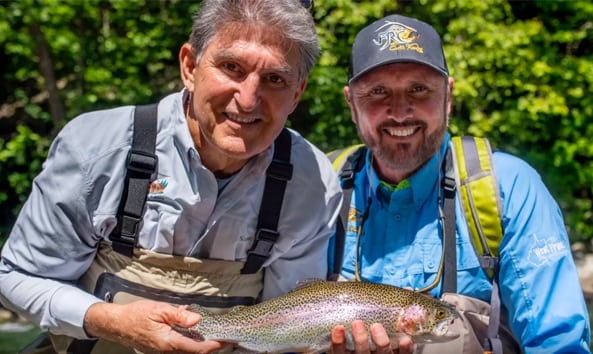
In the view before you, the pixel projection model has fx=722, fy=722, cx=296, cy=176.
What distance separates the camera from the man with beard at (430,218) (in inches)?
121

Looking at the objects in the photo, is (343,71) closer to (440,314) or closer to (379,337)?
(440,314)

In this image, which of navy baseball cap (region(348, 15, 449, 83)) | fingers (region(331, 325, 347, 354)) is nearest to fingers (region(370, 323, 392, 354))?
fingers (region(331, 325, 347, 354))

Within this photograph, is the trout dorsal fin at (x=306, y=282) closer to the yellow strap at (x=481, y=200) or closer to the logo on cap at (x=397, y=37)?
the yellow strap at (x=481, y=200)

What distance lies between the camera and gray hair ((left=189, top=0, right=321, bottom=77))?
2680 millimetres

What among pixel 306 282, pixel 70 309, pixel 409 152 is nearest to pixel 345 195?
pixel 409 152

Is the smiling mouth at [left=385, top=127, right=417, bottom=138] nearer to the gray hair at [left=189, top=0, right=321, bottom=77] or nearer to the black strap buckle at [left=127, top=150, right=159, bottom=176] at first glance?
the gray hair at [left=189, top=0, right=321, bottom=77]

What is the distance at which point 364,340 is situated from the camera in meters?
2.65

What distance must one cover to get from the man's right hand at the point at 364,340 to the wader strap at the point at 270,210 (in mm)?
487

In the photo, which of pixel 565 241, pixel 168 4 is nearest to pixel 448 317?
pixel 565 241

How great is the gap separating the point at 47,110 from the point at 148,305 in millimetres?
7995

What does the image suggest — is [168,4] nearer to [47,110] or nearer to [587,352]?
[47,110]

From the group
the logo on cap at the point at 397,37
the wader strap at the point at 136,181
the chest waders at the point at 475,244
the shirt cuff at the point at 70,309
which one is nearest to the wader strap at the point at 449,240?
the chest waders at the point at 475,244

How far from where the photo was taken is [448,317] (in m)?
2.74

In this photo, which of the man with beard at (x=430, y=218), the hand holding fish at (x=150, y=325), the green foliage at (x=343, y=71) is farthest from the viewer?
the green foliage at (x=343, y=71)
